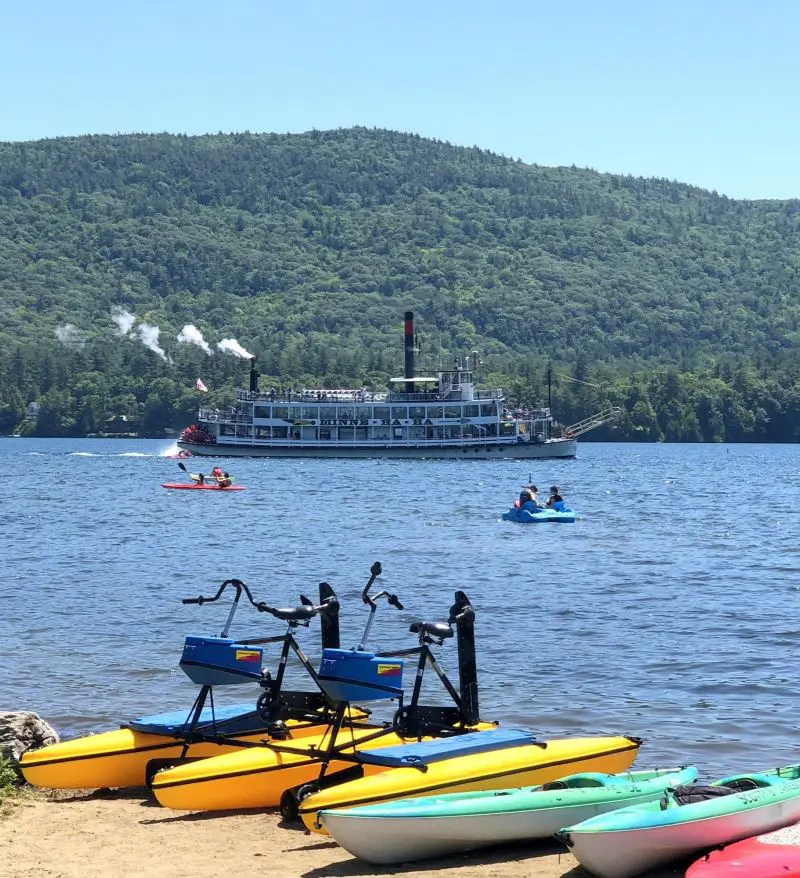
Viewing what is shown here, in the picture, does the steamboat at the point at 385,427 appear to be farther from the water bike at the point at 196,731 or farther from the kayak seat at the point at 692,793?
the kayak seat at the point at 692,793

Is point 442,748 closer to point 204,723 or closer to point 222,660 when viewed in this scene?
point 222,660

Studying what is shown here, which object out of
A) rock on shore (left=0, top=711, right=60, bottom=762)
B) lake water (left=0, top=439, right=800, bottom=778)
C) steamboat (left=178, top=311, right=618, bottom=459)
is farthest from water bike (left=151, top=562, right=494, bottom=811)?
steamboat (left=178, top=311, right=618, bottom=459)

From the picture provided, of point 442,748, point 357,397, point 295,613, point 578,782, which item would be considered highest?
point 357,397

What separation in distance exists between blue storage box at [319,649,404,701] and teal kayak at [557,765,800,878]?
235cm

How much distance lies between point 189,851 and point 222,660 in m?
2.21

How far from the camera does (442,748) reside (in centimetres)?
1287

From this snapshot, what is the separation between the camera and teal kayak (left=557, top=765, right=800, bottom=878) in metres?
10.9

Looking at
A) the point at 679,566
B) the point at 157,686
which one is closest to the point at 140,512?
the point at 679,566

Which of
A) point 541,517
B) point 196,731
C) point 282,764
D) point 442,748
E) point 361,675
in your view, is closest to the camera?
point 442,748

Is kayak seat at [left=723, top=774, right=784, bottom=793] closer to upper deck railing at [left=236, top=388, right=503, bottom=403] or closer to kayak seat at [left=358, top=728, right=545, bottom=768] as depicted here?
kayak seat at [left=358, top=728, right=545, bottom=768]

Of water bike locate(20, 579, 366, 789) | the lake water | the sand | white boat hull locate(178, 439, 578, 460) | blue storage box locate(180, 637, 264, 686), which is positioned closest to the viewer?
the sand

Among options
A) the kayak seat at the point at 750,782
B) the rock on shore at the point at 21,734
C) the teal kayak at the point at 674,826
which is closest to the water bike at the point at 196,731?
the rock on shore at the point at 21,734

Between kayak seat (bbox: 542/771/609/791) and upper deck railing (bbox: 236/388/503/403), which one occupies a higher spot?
upper deck railing (bbox: 236/388/503/403)

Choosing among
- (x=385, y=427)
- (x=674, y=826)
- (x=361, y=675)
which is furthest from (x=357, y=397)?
(x=674, y=826)
